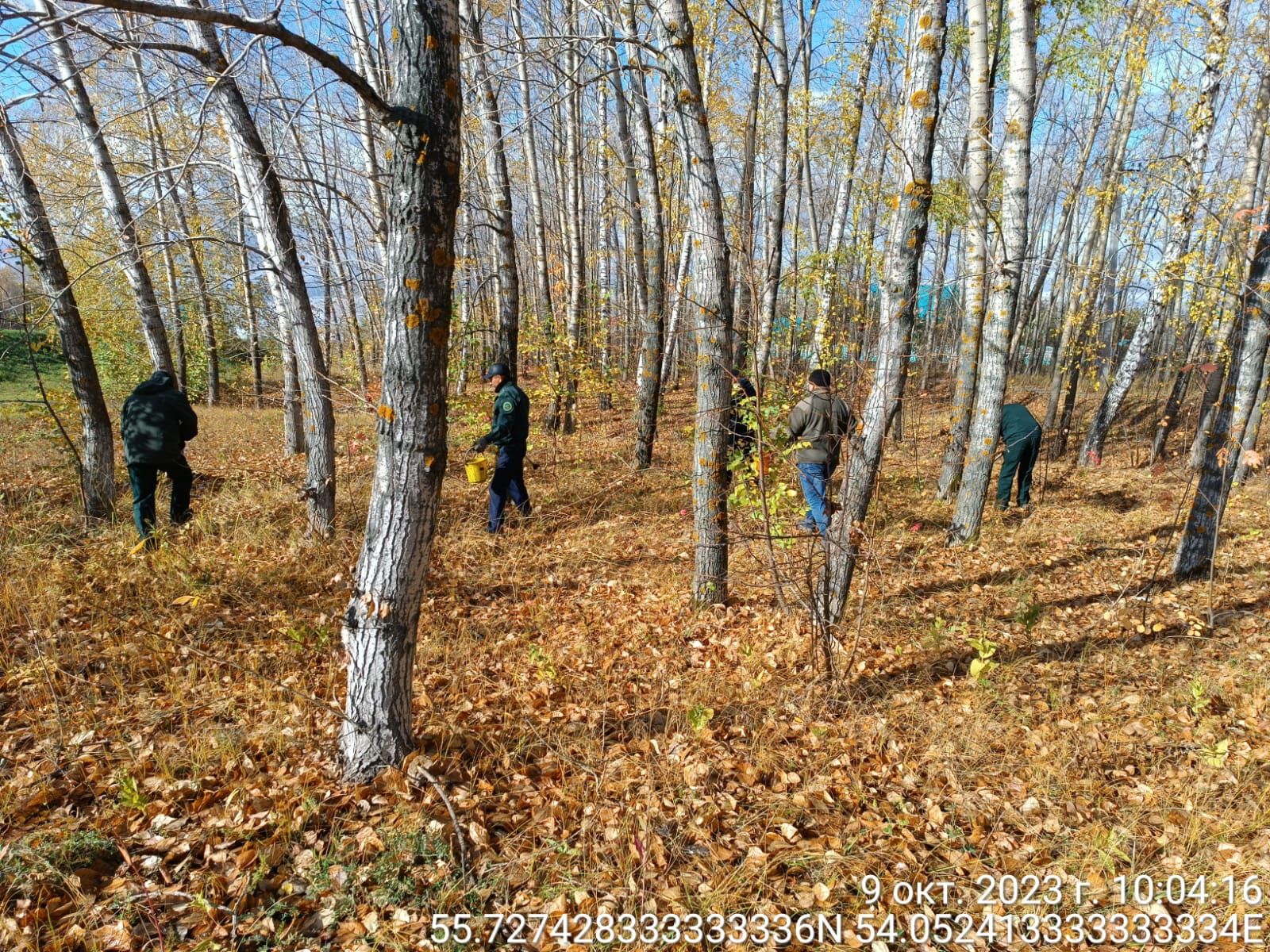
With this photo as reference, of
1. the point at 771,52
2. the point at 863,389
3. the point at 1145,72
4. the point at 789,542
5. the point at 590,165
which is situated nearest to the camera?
the point at 863,389

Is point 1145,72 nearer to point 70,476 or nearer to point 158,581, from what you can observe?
point 158,581

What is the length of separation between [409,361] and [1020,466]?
7811 mm

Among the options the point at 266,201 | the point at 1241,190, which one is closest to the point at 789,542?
the point at 266,201

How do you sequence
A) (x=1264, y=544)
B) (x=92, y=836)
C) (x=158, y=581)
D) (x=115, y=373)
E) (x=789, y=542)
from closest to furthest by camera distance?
1. (x=92, y=836)
2. (x=789, y=542)
3. (x=158, y=581)
4. (x=1264, y=544)
5. (x=115, y=373)

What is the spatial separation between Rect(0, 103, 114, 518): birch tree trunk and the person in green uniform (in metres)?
0.45

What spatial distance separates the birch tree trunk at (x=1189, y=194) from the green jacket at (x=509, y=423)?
644 centimetres

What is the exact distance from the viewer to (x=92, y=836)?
7.51 feet

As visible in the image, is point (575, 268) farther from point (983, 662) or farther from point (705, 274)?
point (983, 662)

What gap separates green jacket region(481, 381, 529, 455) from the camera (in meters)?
6.15

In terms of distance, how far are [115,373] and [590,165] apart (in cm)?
1280

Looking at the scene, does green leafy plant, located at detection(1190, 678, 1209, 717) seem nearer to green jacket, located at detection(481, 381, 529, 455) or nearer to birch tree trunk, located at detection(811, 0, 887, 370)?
green jacket, located at detection(481, 381, 529, 455)

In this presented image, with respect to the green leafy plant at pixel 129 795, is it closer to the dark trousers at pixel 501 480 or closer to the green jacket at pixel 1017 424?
the dark trousers at pixel 501 480

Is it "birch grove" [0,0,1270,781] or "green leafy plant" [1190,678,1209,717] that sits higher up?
"birch grove" [0,0,1270,781]
